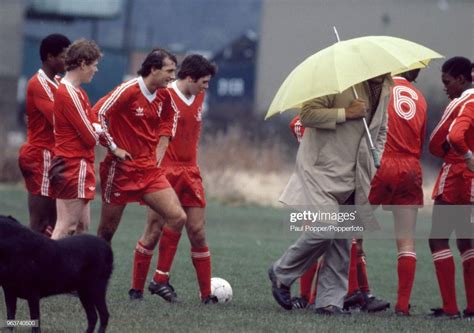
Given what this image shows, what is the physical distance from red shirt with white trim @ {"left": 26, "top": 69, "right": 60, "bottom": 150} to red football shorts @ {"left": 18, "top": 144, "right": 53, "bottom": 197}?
0.19 feet

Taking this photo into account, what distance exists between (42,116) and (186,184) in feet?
4.65

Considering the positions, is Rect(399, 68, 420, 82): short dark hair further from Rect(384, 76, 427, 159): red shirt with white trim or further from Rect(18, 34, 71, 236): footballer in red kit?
Rect(18, 34, 71, 236): footballer in red kit

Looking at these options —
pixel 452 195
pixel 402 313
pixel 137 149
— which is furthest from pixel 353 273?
pixel 137 149

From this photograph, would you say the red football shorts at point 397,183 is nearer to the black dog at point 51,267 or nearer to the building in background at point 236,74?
the black dog at point 51,267

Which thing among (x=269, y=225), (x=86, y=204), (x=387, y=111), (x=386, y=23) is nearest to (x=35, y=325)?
(x=86, y=204)

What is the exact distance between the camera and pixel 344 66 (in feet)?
27.2

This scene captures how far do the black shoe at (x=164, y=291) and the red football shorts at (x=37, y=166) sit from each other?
4.04 ft

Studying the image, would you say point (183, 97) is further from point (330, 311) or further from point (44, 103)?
point (330, 311)

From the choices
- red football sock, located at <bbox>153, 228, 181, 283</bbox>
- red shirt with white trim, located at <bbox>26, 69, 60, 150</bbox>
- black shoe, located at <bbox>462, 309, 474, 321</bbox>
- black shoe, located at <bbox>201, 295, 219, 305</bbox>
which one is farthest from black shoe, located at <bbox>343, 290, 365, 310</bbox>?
red shirt with white trim, located at <bbox>26, 69, 60, 150</bbox>

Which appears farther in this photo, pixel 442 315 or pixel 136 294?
pixel 136 294

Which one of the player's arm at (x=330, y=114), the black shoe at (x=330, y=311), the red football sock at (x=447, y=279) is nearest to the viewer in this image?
the player's arm at (x=330, y=114)

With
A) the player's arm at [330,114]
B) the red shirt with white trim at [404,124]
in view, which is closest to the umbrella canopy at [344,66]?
the player's arm at [330,114]

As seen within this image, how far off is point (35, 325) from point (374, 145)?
3.11 m

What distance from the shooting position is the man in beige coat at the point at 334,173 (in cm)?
860
